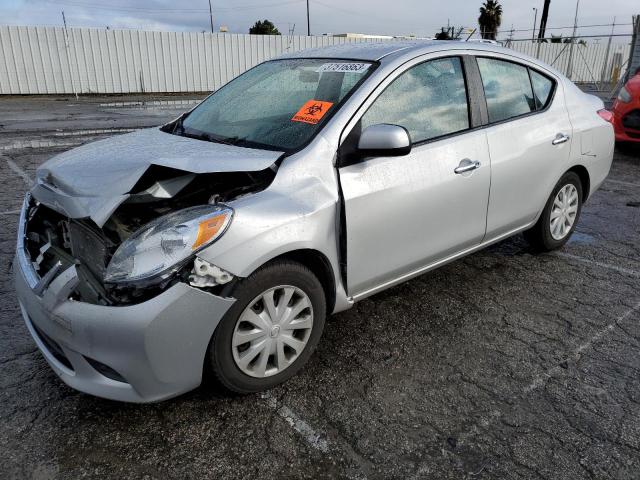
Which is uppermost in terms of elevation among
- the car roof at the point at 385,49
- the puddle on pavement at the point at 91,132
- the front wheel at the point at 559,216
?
the car roof at the point at 385,49

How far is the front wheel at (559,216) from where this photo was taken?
4125mm

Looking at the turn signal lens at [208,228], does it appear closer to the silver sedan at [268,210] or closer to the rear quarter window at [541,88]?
the silver sedan at [268,210]

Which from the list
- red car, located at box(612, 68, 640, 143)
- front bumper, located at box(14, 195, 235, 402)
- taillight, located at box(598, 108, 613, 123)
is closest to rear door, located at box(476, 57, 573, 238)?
taillight, located at box(598, 108, 613, 123)

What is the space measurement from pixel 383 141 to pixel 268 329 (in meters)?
1.06

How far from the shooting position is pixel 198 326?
2215 mm

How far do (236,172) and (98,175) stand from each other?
651mm

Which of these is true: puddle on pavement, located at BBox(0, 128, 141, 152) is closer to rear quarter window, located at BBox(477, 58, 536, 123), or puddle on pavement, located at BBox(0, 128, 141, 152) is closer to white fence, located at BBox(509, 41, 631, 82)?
rear quarter window, located at BBox(477, 58, 536, 123)

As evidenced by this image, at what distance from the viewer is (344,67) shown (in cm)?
310

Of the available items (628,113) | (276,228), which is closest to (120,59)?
(628,113)

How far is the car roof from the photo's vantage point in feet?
10.3

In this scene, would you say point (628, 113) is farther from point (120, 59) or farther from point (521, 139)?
point (120, 59)

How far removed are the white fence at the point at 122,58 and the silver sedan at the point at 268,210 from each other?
20.4 metres

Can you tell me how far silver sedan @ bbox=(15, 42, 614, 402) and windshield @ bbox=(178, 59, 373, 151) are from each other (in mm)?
13

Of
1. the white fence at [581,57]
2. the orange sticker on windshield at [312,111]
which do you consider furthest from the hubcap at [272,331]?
the white fence at [581,57]
